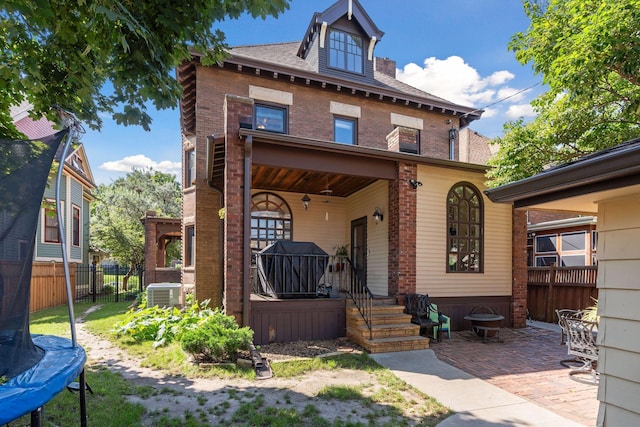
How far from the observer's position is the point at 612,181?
239 cm

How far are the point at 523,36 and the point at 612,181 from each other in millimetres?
6615

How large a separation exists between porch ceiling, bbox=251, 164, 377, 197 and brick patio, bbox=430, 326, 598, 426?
4.30 metres

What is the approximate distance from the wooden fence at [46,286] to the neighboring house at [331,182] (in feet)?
18.9

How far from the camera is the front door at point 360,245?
391 inches

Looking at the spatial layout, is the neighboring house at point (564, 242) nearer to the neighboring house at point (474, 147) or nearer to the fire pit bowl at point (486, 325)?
the fire pit bowl at point (486, 325)

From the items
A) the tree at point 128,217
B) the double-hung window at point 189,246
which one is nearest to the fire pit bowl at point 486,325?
the double-hung window at point 189,246

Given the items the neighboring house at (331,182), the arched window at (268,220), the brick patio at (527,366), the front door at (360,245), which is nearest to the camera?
the brick patio at (527,366)

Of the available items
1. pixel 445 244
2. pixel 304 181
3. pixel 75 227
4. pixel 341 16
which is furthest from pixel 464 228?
pixel 75 227

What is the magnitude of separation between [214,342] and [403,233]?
463 centimetres

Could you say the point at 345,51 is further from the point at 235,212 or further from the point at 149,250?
the point at 149,250

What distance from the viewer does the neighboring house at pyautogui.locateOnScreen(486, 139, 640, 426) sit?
2.62 meters

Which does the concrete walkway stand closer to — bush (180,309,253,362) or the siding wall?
the siding wall

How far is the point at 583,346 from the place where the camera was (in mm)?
5332

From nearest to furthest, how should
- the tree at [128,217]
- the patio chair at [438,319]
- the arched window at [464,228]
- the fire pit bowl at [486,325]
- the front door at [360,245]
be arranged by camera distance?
the fire pit bowl at [486,325] → the patio chair at [438,319] → the arched window at [464,228] → the front door at [360,245] → the tree at [128,217]
